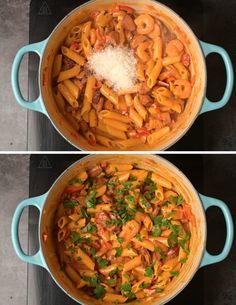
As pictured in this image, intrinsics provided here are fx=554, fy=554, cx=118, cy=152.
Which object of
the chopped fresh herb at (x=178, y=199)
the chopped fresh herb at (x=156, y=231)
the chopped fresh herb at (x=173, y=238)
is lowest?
the chopped fresh herb at (x=173, y=238)

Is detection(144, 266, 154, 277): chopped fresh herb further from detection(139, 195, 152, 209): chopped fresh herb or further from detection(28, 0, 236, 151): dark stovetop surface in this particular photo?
detection(28, 0, 236, 151): dark stovetop surface

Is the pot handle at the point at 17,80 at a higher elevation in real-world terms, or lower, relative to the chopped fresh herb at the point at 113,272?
higher

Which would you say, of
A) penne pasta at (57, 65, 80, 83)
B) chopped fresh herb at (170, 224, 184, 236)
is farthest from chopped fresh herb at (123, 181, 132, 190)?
penne pasta at (57, 65, 80, 83)

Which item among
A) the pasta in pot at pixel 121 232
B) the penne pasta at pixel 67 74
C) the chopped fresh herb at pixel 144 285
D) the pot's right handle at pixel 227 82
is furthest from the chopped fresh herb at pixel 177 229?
the penne pasta at pixel 67 74

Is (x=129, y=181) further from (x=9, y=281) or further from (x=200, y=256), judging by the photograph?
(x=9, y=281)

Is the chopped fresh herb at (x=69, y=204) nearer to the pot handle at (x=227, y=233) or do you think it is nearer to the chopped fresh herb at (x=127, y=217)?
the chopped fresh herb at (x=127, y=217)

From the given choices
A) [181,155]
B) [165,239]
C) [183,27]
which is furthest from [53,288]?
[183,27]

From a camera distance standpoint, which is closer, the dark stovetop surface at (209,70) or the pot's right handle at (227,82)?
the pot's right handle at (227,82)
